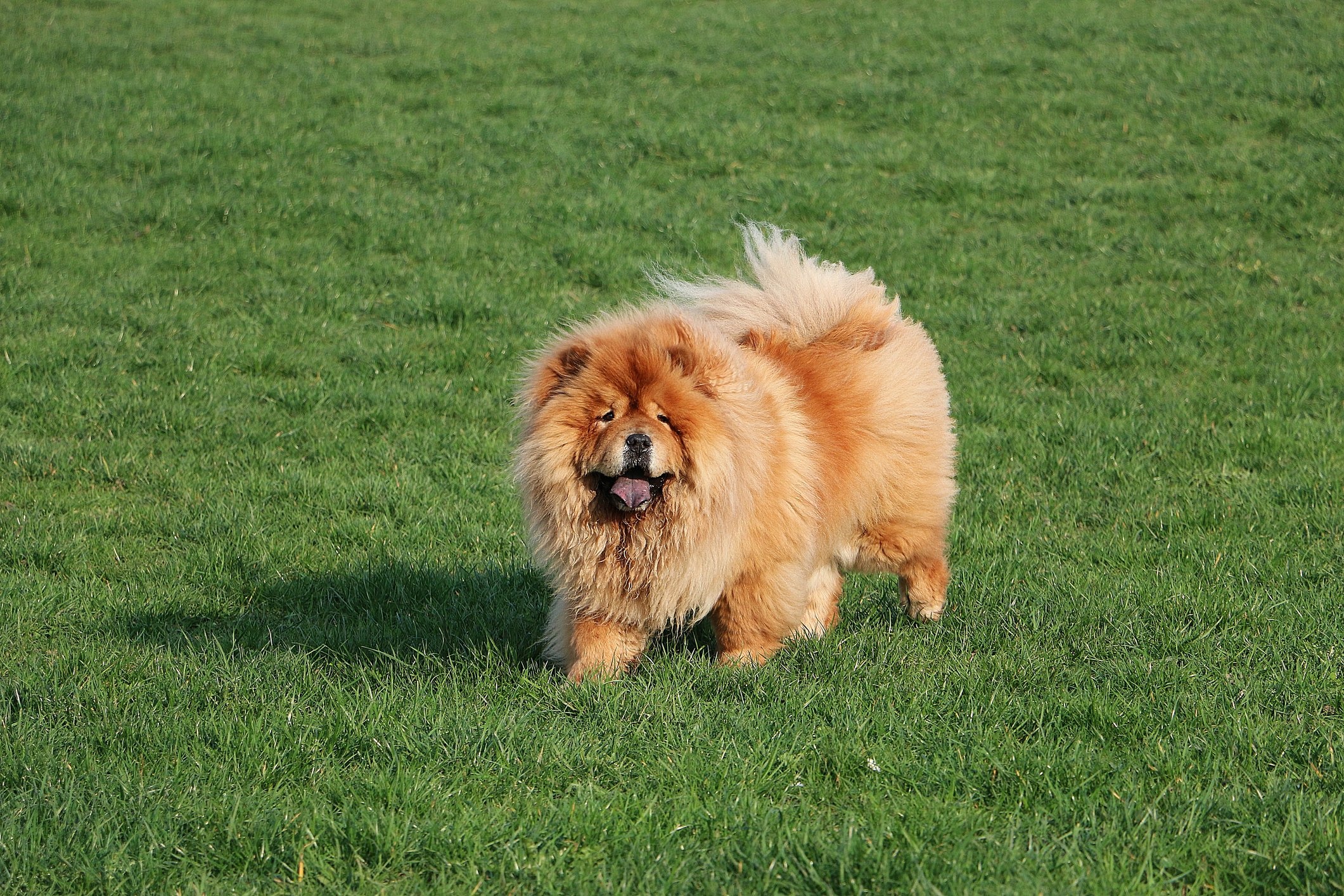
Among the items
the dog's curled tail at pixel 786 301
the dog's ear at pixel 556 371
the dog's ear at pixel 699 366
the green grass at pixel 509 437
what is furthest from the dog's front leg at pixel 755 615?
the dog's curled tail at pixel 786 301

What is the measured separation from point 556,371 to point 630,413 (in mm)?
387

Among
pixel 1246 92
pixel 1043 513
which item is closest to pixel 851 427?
pixel 1043 513

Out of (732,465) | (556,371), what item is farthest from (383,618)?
(732,465)

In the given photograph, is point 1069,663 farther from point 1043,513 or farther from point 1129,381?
Result: point 1129,381

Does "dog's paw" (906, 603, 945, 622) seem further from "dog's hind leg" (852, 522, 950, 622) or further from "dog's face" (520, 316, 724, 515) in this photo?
"dog's face" (520, 316, 724, 515)

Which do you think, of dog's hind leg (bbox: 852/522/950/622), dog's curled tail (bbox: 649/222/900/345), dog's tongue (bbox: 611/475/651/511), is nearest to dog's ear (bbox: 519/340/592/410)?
dog's tongue (bbox: 611/475/651/511)

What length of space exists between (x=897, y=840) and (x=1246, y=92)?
13779 millimetres

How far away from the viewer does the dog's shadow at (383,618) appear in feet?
17.2

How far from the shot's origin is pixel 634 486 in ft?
14.6

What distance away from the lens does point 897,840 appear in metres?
3.51

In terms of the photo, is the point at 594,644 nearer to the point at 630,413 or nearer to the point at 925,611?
the point at 630,413

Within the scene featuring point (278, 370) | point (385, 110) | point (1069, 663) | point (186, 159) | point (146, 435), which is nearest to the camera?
point (1069, 663)

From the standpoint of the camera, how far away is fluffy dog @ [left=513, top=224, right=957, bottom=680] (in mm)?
4527

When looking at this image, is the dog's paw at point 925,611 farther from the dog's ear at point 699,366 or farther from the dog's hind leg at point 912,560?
the dog's ear at point 699,366
